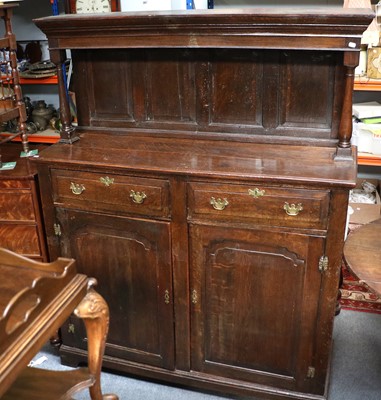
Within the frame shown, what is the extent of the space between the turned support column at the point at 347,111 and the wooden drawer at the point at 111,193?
0.64 metres

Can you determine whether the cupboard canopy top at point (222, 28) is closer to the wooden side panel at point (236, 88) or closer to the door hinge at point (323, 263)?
the wooden side panel at point (236, 88)

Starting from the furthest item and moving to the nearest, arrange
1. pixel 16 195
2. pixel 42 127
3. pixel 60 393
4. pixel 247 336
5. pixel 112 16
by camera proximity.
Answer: pixel 42 127
pixel 16 195
pixel 247 336
pixel 112 16
pixel 60 393

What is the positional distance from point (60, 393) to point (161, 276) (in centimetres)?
69

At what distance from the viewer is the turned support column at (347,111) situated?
5.81 ft

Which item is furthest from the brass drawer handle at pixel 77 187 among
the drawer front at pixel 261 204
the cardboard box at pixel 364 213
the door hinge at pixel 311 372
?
the cardboard box at pixel 364 213

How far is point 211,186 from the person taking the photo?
1853mm

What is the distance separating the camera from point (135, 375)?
7.69 ft

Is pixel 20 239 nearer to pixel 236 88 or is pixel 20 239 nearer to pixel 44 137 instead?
pixel 44 137

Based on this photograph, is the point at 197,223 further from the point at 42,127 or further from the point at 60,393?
the point at 42,127

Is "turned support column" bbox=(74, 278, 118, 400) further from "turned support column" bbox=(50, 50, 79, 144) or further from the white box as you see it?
the white box

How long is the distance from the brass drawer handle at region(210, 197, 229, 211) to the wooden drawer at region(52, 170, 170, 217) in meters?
0.17

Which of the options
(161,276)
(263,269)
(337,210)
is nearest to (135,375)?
(161,276)

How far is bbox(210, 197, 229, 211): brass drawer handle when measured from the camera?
1.85 metres

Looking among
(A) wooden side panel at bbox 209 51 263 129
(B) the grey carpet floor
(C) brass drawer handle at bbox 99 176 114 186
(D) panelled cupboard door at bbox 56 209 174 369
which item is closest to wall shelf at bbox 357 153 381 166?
(B) the grey carpet floor
